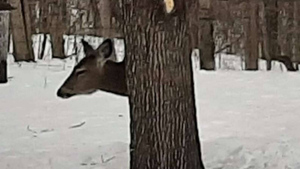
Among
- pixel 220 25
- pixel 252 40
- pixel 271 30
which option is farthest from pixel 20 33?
pixel 271 30

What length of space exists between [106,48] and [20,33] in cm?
703

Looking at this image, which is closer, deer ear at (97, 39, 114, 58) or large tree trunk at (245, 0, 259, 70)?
deer ear at (97, 39, 114, 58)

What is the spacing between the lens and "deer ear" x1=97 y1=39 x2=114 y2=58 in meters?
7.30

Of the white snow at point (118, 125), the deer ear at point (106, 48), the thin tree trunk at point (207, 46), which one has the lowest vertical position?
the white snow at point (118, 125)

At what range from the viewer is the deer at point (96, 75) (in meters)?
7.63

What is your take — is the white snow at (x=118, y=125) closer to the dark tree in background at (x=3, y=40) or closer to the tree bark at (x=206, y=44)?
the dark tree in background at (x=3, y=40)

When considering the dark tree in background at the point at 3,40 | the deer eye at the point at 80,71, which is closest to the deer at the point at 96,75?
the deer eye at the point at 80,71

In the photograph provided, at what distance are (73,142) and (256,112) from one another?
9.32 ft

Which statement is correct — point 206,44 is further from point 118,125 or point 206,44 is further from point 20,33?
point 118,125

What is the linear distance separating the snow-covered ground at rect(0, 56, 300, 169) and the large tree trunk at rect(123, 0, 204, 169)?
0.95 m

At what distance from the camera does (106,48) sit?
7.40 metres

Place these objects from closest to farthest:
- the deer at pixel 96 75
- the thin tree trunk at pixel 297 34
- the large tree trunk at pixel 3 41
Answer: the deer at pixel 96 75 < the large tree trunk at pixel 3 41 < the thin tree trunk at pixel 297 34

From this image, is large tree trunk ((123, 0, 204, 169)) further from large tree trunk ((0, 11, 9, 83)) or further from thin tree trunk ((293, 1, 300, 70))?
thin tree trunk ((293, 1, 300, 70))

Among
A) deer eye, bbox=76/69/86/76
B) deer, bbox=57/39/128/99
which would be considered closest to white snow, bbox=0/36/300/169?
deer, bbox=57/39/128/99
